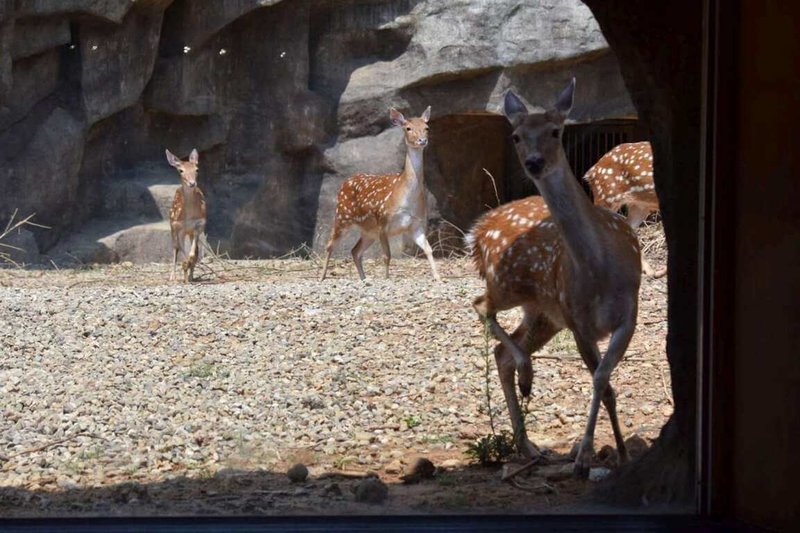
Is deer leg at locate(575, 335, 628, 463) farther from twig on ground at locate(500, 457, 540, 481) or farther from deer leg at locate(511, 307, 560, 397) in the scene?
deer leg at locate(511, 307, 560, 397)

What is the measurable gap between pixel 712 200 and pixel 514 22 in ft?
38.9

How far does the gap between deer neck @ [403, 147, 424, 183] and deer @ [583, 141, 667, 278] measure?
2033mm

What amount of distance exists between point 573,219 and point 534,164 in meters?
0.31

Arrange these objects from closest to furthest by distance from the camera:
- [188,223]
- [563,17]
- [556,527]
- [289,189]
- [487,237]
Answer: [556,527] → [487,237] → [188,223] → [563,17] → [289,189]

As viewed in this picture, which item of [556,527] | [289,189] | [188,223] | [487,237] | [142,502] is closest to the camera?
[556,527]

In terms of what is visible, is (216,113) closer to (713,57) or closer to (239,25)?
(239,25)

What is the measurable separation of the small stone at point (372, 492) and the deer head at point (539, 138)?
1.55 m

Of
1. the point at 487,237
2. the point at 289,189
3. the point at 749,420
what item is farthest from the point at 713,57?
the point at 289,189

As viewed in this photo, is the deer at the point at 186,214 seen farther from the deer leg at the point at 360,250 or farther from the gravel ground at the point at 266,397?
the gravel ground at the point at 266,397

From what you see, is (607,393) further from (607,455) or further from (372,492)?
(372,492)

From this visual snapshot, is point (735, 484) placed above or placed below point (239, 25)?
below

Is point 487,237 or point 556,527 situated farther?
point 487,237

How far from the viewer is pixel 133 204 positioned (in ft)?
52.2

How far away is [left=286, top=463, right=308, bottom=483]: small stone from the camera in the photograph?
18.9 feet
